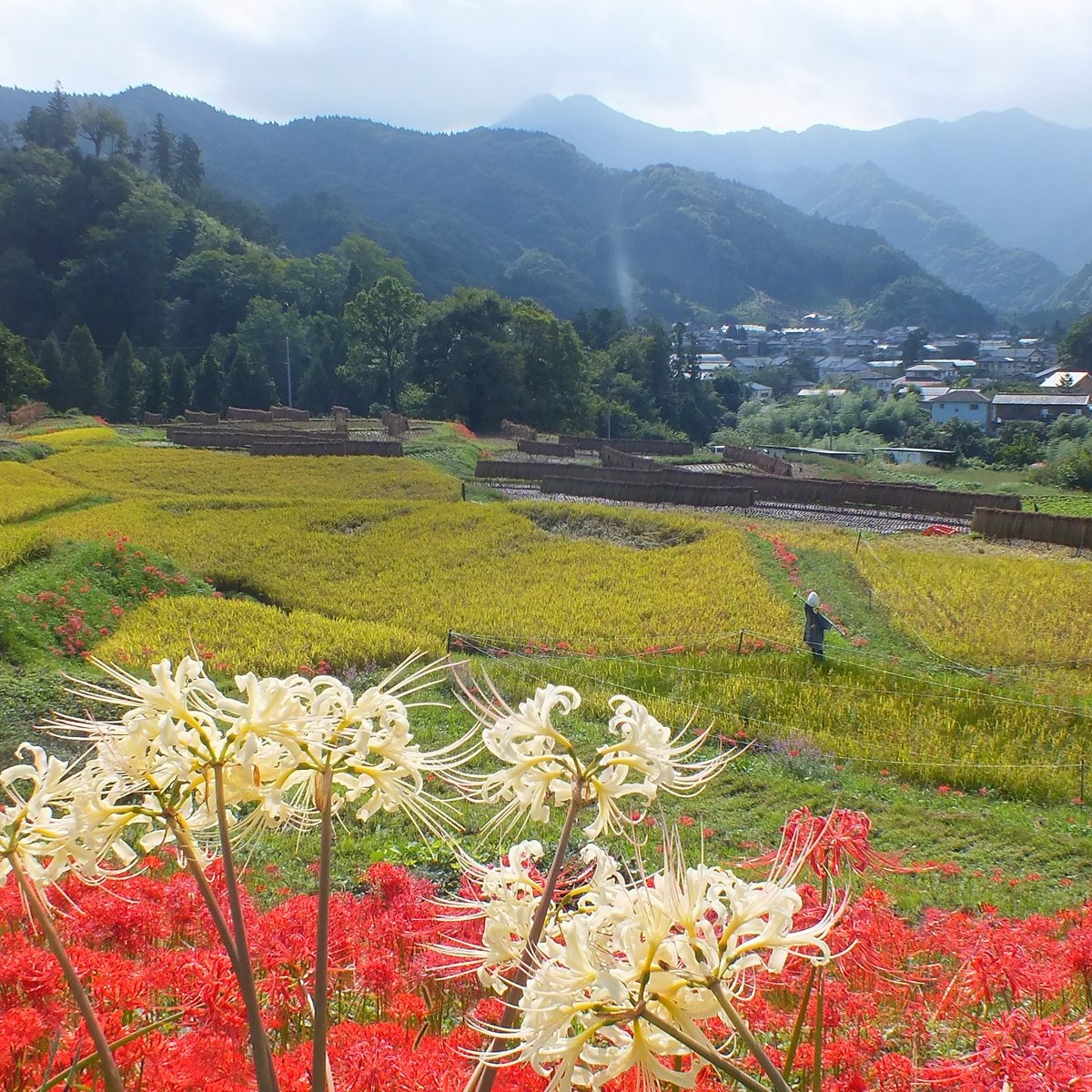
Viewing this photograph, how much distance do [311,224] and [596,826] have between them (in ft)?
446

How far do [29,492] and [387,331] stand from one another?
38.1 meters

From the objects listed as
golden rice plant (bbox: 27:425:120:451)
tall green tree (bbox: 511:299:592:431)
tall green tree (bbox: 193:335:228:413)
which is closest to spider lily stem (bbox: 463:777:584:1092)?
golden rice plant (bbox: 27:425:120:451)

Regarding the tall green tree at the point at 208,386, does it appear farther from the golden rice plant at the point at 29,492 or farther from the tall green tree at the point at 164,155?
the tall green tree at the point at 164,155

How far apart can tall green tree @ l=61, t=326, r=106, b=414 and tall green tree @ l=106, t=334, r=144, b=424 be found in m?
0.61

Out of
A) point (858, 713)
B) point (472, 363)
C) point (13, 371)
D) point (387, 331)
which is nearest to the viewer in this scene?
point (858, 713)

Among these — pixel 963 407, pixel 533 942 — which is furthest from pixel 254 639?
pixel 963 407

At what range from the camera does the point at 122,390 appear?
170 feet

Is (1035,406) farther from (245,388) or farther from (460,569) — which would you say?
(460,569)

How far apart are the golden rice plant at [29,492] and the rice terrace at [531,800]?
145 mm

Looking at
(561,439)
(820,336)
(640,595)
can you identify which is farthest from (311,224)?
(640,595)

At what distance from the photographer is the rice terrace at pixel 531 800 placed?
1638 mm

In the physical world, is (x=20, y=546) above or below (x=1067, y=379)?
below

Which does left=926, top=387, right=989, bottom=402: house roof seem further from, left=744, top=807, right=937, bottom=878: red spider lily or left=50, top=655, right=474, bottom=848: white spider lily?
left=50, top=655, right=474, bottom=848: white spider lily

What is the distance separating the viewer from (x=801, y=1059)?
3332mm
